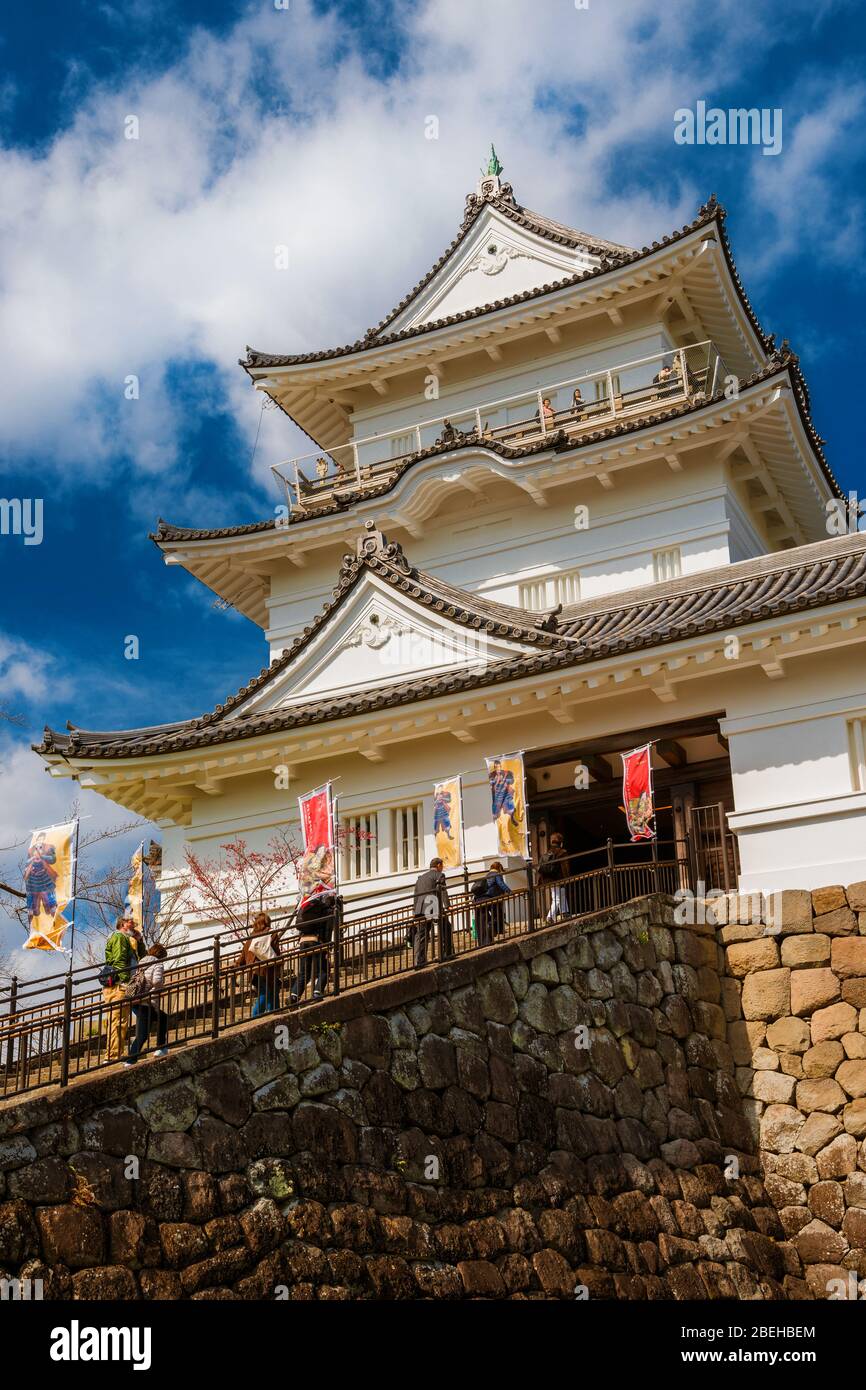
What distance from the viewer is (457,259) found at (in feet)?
87.3

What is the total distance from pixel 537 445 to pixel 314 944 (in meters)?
11.6

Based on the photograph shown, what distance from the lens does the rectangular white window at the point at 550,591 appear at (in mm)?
21969

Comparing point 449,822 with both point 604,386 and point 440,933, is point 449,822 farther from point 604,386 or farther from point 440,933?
point 604,386

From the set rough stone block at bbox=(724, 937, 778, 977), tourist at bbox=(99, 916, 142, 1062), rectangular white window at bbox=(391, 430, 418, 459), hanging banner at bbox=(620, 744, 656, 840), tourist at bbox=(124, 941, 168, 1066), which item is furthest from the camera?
rectangular white window at bbox=(391, 430, 418, 459)

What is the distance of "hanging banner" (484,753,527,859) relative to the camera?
16.1m

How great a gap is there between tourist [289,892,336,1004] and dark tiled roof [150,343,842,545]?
10.3 metres

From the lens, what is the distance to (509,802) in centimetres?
1633

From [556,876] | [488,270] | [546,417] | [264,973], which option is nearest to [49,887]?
[264,973]

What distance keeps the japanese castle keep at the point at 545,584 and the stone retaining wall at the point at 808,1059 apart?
511 millimetres

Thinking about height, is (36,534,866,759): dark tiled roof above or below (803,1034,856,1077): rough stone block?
above

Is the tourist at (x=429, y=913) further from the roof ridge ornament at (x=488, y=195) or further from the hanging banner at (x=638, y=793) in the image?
the roof ridge ornament at (x=488, y=195)

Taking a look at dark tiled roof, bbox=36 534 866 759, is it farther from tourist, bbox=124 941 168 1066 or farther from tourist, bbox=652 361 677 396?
tourist, bbox=124 941 168 1066

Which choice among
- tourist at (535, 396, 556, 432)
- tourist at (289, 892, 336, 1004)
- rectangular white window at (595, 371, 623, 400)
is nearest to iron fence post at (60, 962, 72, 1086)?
tourist at (289, 892, 336, 1004)

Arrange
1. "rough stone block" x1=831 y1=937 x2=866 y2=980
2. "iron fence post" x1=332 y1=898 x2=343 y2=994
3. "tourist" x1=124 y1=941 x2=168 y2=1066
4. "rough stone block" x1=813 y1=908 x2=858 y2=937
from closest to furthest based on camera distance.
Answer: "tourist" x1=124 y1=941 x2=168 y2=1066 → "iron fence post" x1=332 y1=898 x2=343 y2=994 → "rough stone block" x1=831 y1=937 x2=866 y2=980 → "rough stone block" x1=813 y1=908 x2=858 y2=937
